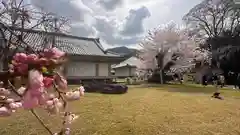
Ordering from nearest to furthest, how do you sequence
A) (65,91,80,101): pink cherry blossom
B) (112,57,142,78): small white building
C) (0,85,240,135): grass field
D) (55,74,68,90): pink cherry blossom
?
(55,74,68,90): pink cherry blossom → (65,91,80,101): pink cherry blossom → (0,85,240,135): grass field → (112,57,142,78): small white building

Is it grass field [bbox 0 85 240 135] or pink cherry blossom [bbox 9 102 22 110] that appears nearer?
pink cherry blossom [bbox 9 102 22 110]

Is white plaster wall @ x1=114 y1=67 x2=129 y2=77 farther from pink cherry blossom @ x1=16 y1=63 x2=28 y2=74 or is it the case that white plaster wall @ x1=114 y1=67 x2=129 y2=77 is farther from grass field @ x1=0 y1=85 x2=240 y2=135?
pink cherry blossom @ x1=16 y1=63 x2=28 y2=74

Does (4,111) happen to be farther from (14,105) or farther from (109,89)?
(109,89)

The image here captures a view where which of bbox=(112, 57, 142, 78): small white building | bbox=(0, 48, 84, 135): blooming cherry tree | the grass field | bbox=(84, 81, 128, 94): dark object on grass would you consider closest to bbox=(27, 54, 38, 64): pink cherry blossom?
bbox=(0, 48, 84, 135): blooming cherry tree

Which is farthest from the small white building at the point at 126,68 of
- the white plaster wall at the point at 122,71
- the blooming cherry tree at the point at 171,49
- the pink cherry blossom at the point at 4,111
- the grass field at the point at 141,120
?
the pink cherry blossom at the point at 4,111

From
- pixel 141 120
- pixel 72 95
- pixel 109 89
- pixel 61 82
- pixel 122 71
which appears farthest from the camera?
pixel 122 71

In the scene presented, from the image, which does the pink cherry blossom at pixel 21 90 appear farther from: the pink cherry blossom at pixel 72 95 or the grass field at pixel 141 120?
the grass field at pixel 141 120

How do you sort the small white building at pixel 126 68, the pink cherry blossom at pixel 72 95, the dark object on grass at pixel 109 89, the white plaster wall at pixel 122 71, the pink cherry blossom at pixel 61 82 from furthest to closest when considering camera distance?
the white plaster wall at pixel 122 71
the small white building at pixel 126 68
the dark object on grass at pixel 109 89
the pink cherry blossom at pixel 72 95
the pink cherry blossom at pixel 61 82

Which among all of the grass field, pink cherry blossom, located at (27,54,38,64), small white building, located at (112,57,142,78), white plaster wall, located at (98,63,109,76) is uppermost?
small white building, located at (112,57,142,78)

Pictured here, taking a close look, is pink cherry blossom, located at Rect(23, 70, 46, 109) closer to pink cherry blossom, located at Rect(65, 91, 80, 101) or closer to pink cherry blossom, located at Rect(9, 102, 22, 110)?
pink cherry blossom, located at Rect(9, 102, 22, 110)

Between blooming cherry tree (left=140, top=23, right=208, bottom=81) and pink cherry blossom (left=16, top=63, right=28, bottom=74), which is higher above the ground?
blooming cherry tree (left=140, top=23, right=208, bottom=81)

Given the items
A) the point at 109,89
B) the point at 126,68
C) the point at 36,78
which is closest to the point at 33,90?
the point at 36,78

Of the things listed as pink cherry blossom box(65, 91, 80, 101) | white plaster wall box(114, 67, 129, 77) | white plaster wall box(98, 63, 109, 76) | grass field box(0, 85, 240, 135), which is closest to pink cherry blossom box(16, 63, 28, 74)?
pink cherry blossom box(65, 91, 80, 101)

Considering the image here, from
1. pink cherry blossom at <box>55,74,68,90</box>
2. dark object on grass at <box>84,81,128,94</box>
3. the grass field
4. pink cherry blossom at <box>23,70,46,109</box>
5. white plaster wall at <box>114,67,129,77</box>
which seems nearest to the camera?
pink cherry blossom at <box>23,70,46,109</box>
